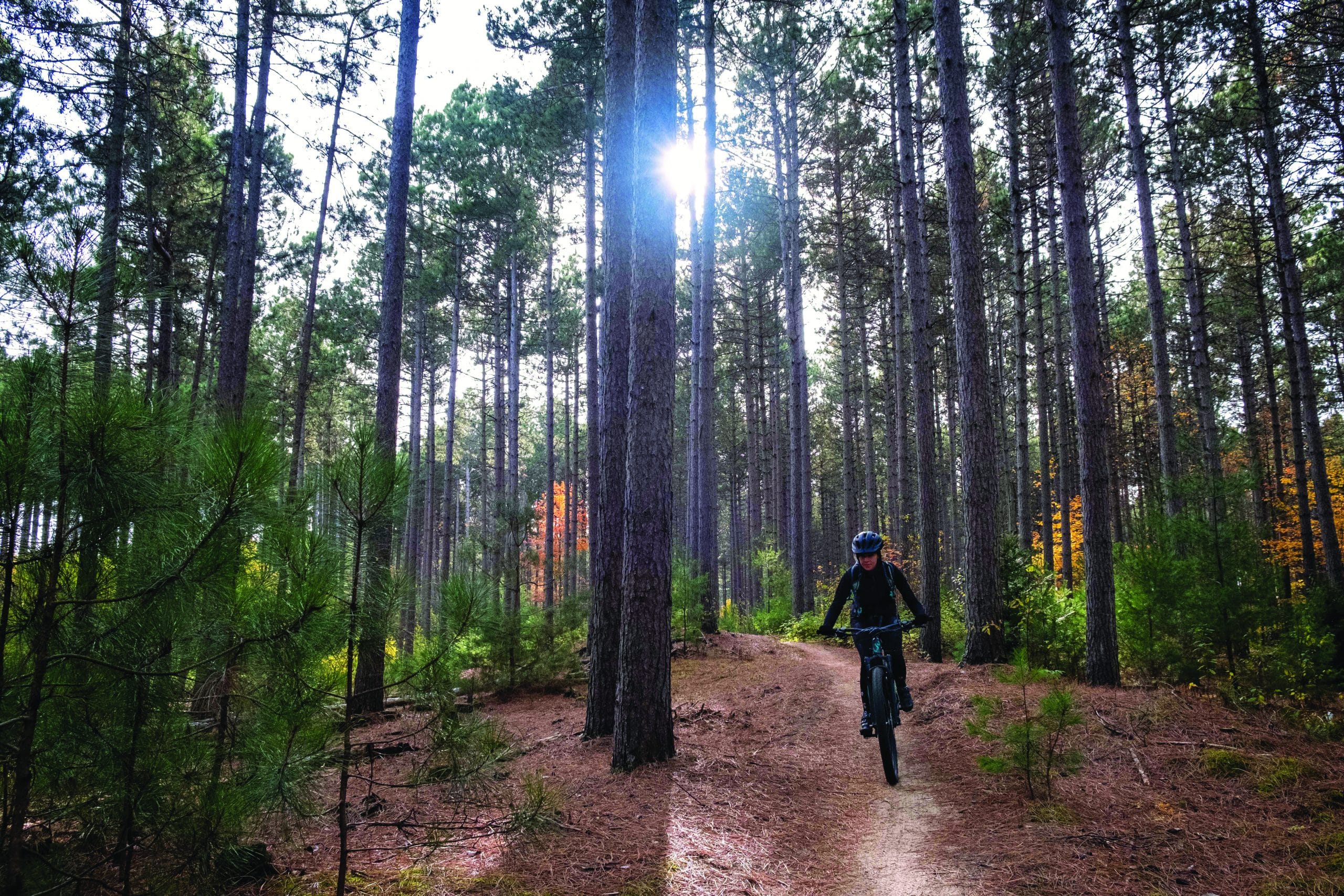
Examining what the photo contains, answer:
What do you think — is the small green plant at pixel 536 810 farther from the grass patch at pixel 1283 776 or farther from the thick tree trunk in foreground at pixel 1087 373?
the thick tree trunk in foreground at pixel 1087 373

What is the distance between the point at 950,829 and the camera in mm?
4102

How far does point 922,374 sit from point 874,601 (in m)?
6.72

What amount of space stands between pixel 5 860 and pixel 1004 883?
4350mm

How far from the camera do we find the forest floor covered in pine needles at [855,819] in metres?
3.20

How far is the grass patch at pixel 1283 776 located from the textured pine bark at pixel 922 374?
5.97m

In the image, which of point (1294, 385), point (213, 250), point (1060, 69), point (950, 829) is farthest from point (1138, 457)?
point (213, 250)

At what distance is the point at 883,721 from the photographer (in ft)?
16.5


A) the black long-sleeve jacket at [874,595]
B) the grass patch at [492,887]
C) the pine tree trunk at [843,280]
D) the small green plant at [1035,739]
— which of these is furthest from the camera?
the pine tree trunk at [843,280]

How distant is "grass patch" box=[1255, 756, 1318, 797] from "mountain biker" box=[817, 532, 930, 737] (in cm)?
219

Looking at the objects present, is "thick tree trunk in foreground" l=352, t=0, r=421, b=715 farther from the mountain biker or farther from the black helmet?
the black helmet

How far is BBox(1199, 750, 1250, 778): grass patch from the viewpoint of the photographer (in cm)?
423

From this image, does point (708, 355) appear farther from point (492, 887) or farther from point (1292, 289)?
point (492, 887)

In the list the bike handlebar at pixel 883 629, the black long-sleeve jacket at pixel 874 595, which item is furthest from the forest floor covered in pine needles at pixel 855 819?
the black long-sleeve jacket at pixel 874 595

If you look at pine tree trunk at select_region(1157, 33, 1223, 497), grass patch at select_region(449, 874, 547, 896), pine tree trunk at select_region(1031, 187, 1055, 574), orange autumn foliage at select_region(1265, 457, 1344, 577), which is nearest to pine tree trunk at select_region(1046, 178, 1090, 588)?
pine tree trunk at select_region(1031, 187, 1055, 574)
